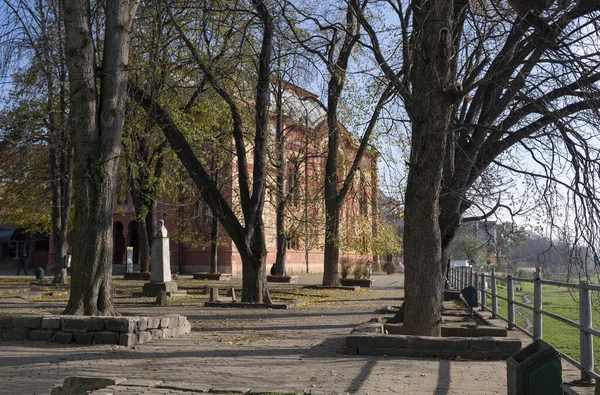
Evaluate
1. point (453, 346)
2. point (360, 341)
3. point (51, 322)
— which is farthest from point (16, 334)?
point (453, 346)

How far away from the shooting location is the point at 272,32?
721 inches

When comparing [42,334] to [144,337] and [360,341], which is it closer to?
[144,337]

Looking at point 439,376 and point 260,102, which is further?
point 260,102

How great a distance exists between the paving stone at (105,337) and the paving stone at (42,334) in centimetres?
83

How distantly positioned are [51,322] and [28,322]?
52 centimetres

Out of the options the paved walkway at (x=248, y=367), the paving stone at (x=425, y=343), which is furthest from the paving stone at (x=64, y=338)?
the paving stone at (x=425, y=343)

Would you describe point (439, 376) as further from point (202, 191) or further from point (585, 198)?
point (202, 191)

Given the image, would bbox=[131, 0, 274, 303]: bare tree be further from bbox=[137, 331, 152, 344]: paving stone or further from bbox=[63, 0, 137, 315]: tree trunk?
bbox=[137, 331, 152, 344]: paving stone

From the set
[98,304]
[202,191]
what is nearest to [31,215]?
[202,191]

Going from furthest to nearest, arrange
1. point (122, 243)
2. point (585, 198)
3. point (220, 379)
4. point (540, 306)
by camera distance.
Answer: point (122, 243) < point (540, 306) < point (585, 198) < point (220, 379)

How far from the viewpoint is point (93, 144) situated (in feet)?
39.1

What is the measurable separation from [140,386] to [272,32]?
1335cm

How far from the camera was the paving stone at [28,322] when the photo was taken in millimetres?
10859

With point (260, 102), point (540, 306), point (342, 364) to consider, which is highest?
point (260, 102)
